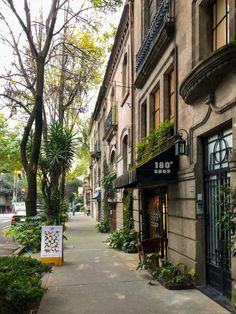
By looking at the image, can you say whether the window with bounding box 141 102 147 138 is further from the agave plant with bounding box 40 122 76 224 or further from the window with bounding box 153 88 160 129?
the agave plant with bounding box 40 122 76 224

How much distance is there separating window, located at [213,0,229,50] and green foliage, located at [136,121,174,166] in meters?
2.72

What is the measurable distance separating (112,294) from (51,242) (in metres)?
4.80

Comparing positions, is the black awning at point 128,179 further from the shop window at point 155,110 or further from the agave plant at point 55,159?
the agave plant at point 55,159

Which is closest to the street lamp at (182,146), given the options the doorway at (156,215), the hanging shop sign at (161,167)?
the hanging shop sign at (161,167)

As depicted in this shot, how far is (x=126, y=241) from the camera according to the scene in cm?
1619

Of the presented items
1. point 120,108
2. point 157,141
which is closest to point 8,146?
point 120,108

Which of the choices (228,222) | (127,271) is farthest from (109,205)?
(228,222)

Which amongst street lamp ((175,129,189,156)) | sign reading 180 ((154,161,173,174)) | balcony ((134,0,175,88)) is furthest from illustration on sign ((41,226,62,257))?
balcony ((134,0,175,88))

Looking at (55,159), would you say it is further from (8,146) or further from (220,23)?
(8,146)

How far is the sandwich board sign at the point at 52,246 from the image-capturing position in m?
12.7

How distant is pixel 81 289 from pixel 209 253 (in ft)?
8.92

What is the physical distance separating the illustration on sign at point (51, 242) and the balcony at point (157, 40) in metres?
5.79

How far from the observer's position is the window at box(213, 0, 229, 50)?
27.7ft

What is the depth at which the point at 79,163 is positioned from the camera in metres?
72.6
